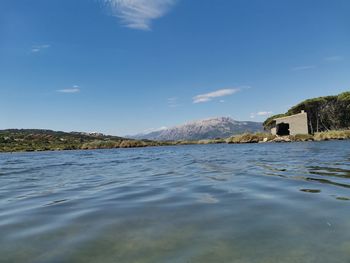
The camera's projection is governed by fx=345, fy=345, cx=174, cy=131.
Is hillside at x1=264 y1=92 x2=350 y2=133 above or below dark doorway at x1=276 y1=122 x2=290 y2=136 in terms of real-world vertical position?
above

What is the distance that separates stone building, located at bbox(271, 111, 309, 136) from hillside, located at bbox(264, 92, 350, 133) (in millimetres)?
8590

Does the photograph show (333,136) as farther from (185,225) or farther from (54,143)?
(54,143)

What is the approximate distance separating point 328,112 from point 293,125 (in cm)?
1430

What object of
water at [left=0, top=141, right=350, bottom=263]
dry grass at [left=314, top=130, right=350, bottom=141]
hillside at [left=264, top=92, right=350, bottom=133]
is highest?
hillside at [left=264, top=92, right=350, bottom=133]

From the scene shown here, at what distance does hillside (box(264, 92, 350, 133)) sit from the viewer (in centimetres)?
8638

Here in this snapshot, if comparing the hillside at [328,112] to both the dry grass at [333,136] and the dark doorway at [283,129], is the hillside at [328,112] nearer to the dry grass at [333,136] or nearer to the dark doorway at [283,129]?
the dark doorway at [283,129]

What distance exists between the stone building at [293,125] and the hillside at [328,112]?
859cm

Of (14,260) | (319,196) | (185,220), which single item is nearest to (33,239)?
(14,260)

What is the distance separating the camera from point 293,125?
8075cm

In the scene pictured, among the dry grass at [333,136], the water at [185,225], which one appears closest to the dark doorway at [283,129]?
the dry grass at [333,136]

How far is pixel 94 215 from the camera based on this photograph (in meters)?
6.20

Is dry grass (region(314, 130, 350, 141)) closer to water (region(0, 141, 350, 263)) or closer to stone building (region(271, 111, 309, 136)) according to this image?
stone building (region(271, 111, 309, 136))

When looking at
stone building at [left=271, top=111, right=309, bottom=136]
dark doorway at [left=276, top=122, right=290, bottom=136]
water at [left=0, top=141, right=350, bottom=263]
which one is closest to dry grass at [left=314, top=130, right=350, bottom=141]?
stone building at [left=271, top=111, right=309, bottom=136]

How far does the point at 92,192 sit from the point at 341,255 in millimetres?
6998
